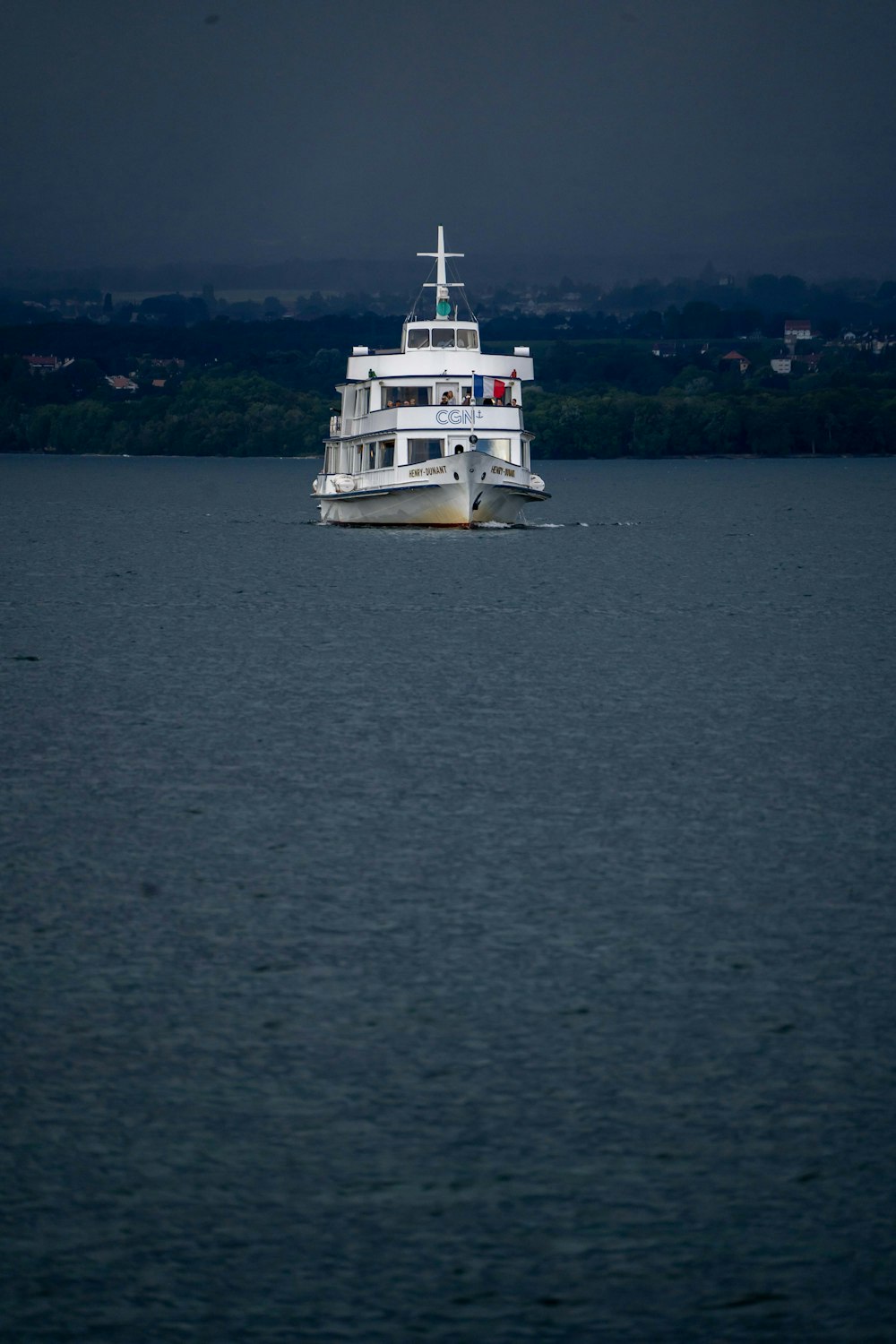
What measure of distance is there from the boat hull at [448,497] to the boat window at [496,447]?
627 millimetres

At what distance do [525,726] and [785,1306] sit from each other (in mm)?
18297

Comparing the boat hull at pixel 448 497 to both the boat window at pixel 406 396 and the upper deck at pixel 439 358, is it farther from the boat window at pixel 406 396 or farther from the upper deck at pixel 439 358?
the upper deck at pixel 439 358

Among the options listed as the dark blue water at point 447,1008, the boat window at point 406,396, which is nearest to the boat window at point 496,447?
the boat window at point 406,396

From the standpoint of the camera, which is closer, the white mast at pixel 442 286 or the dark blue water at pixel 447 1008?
the dark blue water at pixel 447 1008

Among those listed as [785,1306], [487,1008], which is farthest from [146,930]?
[785,1306]

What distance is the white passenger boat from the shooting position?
222ft

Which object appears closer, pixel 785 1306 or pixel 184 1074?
pixel 785 1306

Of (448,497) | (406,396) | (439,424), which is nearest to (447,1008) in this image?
(439,424)

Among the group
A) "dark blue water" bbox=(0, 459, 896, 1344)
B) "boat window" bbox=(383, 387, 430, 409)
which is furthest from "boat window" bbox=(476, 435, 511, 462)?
"dark blue water" bbox=(0, 459, 896, 1344)

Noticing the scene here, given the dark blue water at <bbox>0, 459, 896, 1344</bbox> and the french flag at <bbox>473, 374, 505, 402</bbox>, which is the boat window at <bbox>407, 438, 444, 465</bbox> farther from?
the dark blue water at <bbox>0, 459, 896, 1344</bbox>

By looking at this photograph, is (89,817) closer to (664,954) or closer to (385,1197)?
(664,954)

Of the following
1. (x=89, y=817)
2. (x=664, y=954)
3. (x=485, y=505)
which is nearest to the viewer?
(x=664, y=954)

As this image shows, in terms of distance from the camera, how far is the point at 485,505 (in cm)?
7275

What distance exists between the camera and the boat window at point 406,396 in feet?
227
